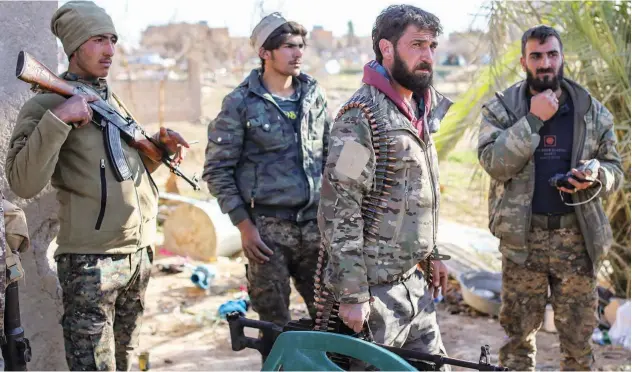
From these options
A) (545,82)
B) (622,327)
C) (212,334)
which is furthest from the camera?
(212,334)

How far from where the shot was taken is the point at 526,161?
4.34m

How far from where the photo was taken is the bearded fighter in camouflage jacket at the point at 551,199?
4.35 metres

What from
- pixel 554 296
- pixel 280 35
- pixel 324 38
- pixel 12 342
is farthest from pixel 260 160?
pixel 324 38

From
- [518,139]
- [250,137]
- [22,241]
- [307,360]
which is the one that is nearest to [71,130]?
[22,241]

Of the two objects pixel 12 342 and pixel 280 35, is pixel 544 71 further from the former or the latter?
pixel 12 342

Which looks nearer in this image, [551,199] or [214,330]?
[551,199]

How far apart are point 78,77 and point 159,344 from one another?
8.70ft

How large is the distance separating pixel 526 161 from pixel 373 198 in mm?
1418

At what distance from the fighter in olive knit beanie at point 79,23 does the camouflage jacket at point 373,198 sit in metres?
1.31

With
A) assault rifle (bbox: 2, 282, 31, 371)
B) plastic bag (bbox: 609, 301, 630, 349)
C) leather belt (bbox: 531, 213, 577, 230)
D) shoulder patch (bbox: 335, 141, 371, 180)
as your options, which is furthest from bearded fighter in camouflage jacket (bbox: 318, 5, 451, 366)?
plastic bag (bbox: 609, 301, 630, 349)

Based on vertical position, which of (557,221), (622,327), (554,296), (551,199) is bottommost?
(622,327)

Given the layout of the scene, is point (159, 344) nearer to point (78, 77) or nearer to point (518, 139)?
point (78, 77)

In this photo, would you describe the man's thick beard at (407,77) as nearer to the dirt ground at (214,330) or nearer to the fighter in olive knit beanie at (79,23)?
the fighter in olive knit beanie at (79,23)

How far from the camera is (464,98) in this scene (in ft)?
21.9
